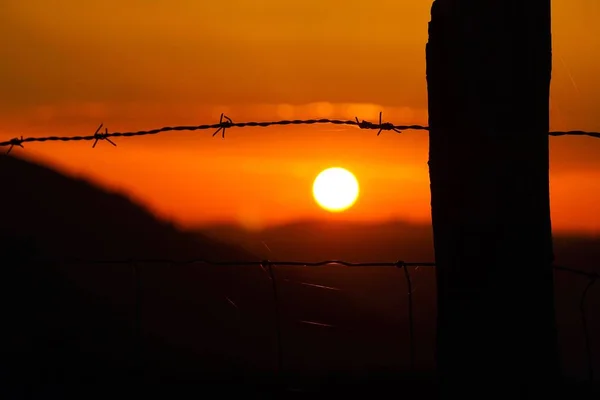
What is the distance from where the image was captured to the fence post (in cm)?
285

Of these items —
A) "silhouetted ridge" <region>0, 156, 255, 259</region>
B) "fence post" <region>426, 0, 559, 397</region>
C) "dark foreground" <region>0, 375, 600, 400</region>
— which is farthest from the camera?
"silhouetted ridge" <region>0, 156, 255, 259</region>

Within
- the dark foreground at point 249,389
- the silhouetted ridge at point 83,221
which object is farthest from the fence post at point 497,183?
the silhouetted ridge at point 83,221

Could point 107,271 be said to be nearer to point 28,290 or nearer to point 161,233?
point 28,290

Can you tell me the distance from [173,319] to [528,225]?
468 inches

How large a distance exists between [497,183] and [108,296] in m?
10.2

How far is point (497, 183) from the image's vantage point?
2.87 meters

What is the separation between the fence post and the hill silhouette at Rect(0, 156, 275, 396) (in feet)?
4.62

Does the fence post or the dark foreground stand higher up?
the fence post

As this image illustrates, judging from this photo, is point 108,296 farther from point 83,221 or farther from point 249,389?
point 83,221

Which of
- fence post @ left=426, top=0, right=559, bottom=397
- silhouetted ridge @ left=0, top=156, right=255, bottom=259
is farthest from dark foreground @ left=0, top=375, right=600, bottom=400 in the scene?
silhouetted ridge @ left=0, top=156, right=255, bottom=259

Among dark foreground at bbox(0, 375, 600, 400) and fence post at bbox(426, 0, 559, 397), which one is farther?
dark foreground at bbox(0, 375, 600, 400)

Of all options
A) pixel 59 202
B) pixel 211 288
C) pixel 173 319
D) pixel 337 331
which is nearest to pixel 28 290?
pixel 173 319

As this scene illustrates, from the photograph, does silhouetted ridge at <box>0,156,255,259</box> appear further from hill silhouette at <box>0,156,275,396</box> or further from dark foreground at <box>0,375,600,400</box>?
dark foreground at <box>0,375,600,400</box>

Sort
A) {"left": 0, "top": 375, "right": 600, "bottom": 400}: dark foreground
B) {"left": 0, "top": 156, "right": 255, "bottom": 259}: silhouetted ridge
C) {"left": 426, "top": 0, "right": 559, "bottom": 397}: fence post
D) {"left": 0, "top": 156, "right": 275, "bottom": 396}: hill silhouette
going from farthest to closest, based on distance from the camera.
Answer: {"left": 0, "top": 156, "right": 255, "bottom": 259}: silhouetted ridge, {"left": 0, "top": 156, "right": 275, "bottom": 396}: hill silhouette, {"left": 0, "top": 375, "right": 600, "bottom": 400}: dark foreground, {"left": 426, "top": 0, "right": 559, "bottom": 397}: fence post
